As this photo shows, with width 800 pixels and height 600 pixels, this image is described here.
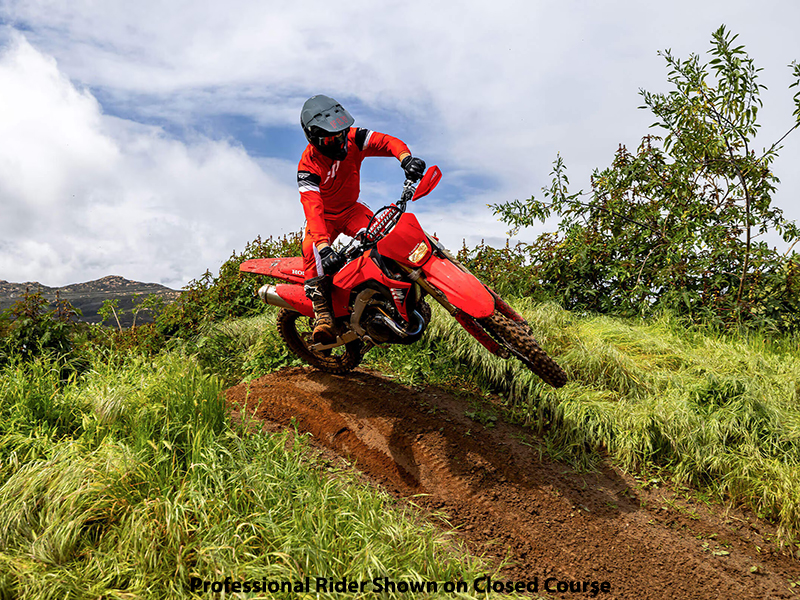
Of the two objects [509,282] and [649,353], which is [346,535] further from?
[509,282]

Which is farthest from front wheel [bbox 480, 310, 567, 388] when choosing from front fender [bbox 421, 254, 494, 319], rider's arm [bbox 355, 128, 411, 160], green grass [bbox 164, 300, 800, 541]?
A: rider's arm [bbox 355, 128, 411, 160]

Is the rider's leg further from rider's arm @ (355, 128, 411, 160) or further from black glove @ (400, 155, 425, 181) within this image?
black glove @ (400, 155, 425, 181)

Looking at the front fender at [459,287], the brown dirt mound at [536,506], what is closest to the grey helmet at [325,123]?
the front fender at [459,287]

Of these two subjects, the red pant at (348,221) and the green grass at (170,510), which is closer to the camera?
the green grass at (170,510)

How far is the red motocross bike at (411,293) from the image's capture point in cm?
378

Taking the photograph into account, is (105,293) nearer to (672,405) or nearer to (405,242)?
(405,242)

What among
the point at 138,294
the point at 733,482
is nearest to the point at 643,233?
the point at 733,482

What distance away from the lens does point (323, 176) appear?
464 centimetres

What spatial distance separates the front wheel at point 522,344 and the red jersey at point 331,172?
61.7 inches

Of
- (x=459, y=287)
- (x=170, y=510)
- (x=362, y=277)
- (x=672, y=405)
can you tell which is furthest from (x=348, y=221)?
(x=672, y=405)

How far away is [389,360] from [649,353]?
3056 millimetres

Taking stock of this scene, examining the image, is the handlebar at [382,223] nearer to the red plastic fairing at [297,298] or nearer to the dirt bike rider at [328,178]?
the dirt bike rider at [328,178]

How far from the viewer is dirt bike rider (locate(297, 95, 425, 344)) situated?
4.32 meters

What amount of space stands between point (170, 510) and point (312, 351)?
3157 mm
